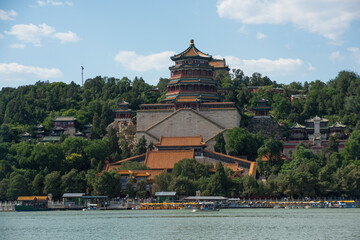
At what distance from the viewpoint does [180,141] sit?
333 ft

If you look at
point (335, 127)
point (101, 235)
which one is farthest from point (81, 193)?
point (335, 127)

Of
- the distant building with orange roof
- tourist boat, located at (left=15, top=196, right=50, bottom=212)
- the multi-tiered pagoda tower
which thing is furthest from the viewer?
the multi-tiered pagoda tower

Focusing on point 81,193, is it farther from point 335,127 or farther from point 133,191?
point 335,127

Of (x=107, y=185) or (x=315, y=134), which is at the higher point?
(x=315, y=134)

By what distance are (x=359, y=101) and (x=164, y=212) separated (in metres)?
52.2

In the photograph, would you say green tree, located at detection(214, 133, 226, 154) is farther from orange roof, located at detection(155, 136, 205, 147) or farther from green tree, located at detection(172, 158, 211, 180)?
green tree, located at detection(172, 158, 211, 180)

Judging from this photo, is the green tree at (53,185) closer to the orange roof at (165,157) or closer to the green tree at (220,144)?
the orange roof at (165,157)

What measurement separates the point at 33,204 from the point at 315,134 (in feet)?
142

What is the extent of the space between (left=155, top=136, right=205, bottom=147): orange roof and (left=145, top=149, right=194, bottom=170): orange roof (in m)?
1.86

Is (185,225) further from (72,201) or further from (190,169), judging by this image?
(72,201)

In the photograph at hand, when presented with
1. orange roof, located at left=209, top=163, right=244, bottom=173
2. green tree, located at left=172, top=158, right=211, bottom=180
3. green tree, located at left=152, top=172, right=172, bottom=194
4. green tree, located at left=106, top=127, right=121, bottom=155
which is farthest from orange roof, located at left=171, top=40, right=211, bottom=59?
green tree, located at left=152, top=172, right=172, bottom=194

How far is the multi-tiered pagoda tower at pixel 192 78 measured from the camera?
11162 centimetres

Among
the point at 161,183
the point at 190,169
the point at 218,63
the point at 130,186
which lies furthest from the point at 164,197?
the point at 218,63

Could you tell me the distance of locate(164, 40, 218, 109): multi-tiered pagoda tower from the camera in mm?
111625
